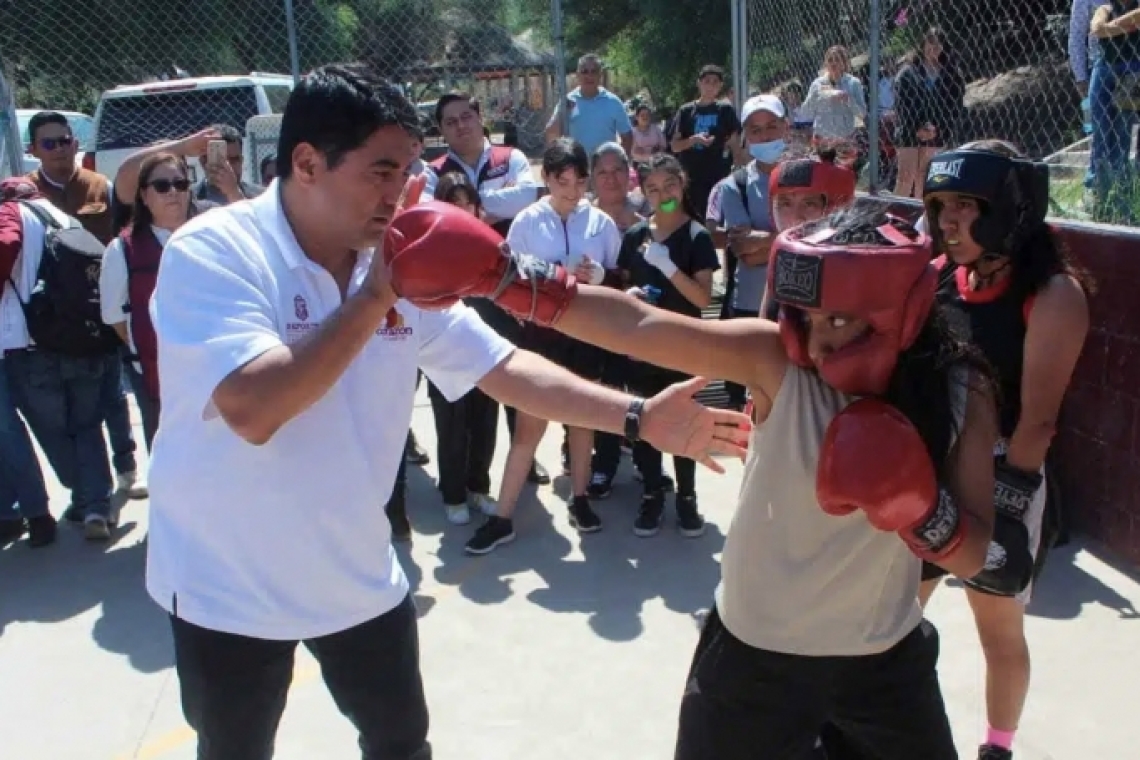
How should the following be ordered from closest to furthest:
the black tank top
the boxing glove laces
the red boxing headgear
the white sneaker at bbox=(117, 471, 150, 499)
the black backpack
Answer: the red boxing headgear
the boxing glove laces
the black tank top
the black backpack
the white sneaker at bbox=(117, 471, 150, 499)

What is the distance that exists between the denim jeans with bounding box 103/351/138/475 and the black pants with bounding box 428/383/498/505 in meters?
1.47

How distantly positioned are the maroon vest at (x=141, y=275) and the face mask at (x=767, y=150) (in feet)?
8.90

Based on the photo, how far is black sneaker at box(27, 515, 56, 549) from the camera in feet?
15.5

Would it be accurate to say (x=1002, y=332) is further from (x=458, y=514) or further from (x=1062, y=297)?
(x=458, y=514)

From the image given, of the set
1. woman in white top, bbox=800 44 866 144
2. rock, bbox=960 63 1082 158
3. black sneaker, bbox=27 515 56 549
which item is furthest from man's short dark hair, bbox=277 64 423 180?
rock, bbox=960 63 1082 158

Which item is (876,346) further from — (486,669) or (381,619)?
(486,669)

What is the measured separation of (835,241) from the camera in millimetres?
1874

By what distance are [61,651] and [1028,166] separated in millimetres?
3429

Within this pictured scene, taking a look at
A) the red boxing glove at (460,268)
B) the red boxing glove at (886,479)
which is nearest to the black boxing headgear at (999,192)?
the red boxing glove at (886,479)

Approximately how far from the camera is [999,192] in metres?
2.63

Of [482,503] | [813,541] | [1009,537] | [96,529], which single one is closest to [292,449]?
[813,541]

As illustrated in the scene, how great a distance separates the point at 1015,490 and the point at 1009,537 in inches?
12.0

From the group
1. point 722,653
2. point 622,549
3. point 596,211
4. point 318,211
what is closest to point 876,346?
point 722,653

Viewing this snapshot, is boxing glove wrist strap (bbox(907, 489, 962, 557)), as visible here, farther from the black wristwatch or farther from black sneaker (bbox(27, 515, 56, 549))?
black sneaker (bbox(27, 515, 56, 549))
